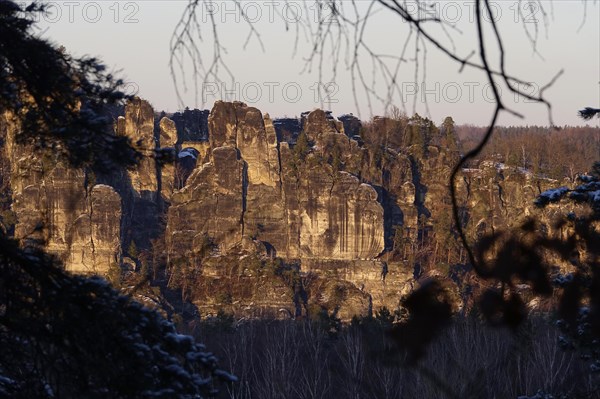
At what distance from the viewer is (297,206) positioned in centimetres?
5162

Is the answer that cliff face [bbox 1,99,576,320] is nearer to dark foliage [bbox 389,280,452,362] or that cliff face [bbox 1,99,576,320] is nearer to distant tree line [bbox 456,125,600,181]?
distant tree line [bbox 456,125,600,181]

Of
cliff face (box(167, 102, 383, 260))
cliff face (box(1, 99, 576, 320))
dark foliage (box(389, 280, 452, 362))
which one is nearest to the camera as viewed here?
dark foliage (box(389, 280, 452, 362))

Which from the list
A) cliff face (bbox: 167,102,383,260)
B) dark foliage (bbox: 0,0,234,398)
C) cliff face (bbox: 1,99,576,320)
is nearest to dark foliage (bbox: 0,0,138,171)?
dark foliage (bbox: 0,0,234,398)

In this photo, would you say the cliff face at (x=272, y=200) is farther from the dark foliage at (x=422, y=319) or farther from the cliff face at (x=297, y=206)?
the dark foliage at (x=422, y=319)

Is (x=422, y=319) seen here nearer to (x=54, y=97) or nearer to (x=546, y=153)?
(x=54, y=97)

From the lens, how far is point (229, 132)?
168 feet

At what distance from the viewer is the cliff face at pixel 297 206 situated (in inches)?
1902

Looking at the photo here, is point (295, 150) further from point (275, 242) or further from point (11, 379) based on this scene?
point (11, 379)

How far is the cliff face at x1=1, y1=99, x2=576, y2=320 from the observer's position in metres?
48.3

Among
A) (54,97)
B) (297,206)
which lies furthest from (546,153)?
(54,97)

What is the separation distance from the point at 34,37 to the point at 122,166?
2.15 ft

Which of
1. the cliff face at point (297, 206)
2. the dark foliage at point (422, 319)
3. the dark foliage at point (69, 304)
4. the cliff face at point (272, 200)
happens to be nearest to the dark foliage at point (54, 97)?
the dark foliage at point (69, 304)

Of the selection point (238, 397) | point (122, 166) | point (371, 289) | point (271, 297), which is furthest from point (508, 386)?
point (371, 289)

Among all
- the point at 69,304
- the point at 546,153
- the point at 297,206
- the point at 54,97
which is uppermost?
the point at 546,153
